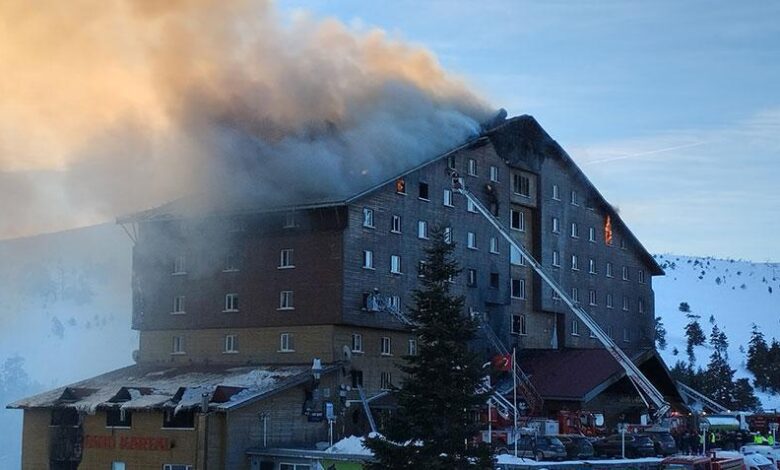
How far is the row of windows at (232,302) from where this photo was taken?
5653cm

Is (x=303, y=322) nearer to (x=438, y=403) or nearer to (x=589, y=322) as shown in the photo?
(x=589, y=322)

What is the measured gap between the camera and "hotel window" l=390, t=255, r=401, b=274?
2307 inches

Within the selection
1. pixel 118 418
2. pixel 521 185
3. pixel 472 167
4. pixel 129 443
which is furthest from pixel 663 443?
pixel 118 418

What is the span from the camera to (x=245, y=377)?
2103 inches

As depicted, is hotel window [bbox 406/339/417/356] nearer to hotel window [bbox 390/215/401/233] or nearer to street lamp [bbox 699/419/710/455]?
hotel window [bbox 390/215/401/233]

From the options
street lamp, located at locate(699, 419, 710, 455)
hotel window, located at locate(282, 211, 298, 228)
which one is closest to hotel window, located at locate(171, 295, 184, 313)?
hotel window, located at locate(282, 211, 298, 228)

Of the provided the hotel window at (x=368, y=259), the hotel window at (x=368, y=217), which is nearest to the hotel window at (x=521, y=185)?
the hotel window at (x=368, y=217)

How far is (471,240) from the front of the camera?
6438cm

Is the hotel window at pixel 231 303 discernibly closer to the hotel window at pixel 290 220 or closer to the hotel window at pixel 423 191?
the hotel window at pixel 290 220

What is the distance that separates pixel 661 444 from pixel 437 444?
71.3 ft

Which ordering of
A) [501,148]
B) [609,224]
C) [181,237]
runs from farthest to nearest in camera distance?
[609,224] → [501,148] → [181,237]

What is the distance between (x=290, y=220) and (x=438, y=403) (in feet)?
80.3

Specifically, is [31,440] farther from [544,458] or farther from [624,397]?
[624,397]

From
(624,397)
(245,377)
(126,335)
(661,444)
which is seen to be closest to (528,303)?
(624,397)
